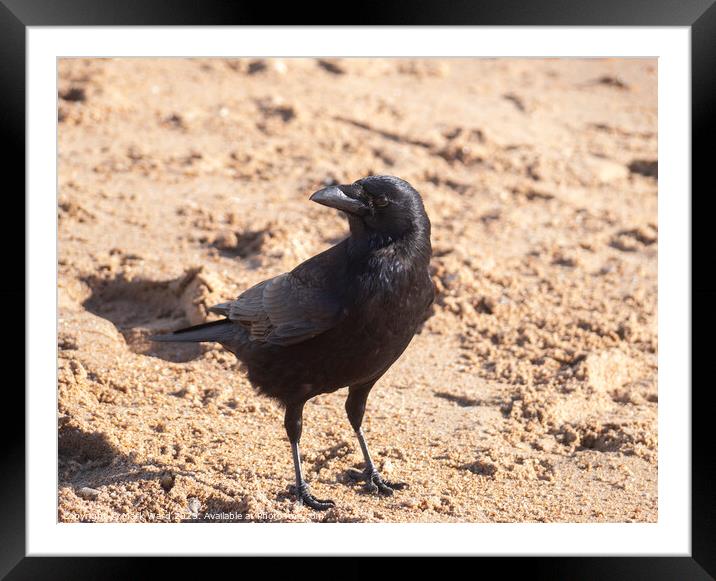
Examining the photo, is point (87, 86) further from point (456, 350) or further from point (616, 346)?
point (616, 346)

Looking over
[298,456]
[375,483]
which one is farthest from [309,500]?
[375,483]

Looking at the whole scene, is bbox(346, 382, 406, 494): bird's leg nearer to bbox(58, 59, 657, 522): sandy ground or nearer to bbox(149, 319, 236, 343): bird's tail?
bbox(58, 59, 657, 522): sandy ground

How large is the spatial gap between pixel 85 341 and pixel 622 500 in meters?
3.40

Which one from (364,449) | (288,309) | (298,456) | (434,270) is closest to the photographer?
(288,309)

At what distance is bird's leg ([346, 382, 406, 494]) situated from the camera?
492 cm

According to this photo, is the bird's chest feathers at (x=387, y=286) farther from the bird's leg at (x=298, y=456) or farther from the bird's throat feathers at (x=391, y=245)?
the bird's leg at (x=298, y=456)

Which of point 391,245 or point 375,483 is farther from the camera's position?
point 375,483

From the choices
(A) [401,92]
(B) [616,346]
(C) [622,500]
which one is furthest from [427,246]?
(A) [401,92]

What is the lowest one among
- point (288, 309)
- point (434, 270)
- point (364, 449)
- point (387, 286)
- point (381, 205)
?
point (364, 449)

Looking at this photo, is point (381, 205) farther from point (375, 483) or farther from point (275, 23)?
point (375, 483)

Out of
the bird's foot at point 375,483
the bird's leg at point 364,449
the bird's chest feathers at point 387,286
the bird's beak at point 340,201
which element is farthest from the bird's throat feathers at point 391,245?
the bird's foot at point 375,483

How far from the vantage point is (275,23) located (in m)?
4.14

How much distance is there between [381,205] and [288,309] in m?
0.72

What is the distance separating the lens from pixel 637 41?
425 centimetres
